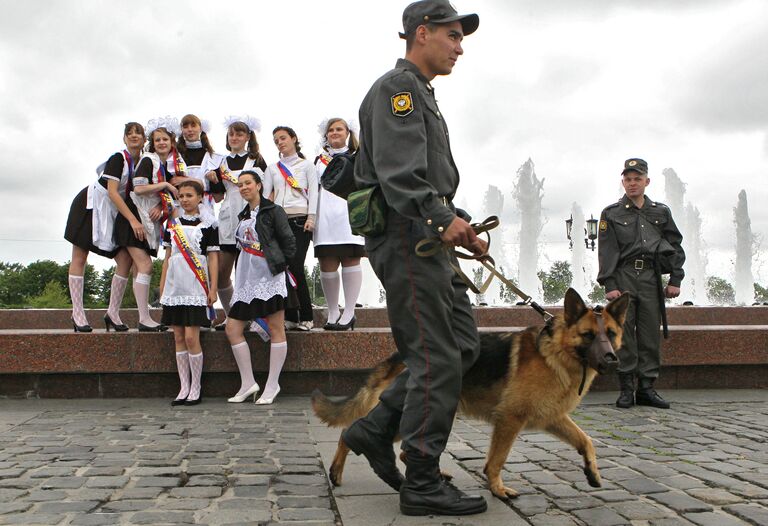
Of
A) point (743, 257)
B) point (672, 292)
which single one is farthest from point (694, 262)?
point (672, 292)

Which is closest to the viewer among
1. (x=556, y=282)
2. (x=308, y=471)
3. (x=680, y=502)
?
(x=680, y=502)

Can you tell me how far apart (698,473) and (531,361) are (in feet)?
4.24

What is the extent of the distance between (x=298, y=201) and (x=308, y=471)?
4.42m

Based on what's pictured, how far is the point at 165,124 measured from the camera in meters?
9.05

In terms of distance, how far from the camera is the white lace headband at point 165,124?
9.01m

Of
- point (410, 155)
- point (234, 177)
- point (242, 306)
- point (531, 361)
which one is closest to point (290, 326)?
Result: point (242, 306)

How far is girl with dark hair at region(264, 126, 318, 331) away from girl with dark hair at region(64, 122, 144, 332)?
1.50m

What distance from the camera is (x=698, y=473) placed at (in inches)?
186

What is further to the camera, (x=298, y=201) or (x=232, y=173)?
(x=232, y=173)

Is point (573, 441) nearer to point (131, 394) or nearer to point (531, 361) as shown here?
point (531, 361)

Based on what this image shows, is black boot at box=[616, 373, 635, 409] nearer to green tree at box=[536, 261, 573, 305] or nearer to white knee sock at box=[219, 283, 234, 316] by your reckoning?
white knee sock at box=[219, 283, 234, 316]

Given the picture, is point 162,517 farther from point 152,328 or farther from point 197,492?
point 152,328

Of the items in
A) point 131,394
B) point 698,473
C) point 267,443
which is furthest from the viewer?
point 131,394

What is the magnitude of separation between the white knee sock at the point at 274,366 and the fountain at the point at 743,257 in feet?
78.4
